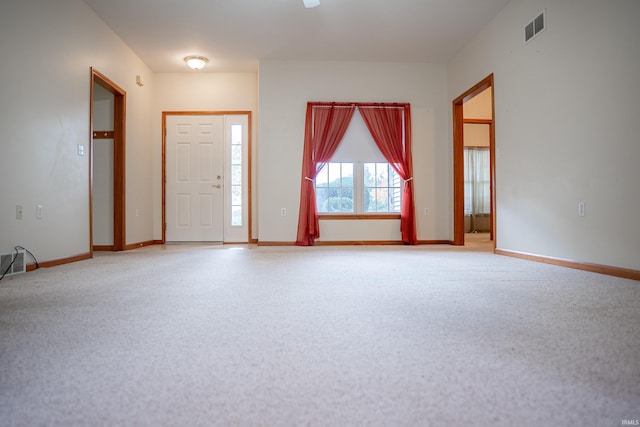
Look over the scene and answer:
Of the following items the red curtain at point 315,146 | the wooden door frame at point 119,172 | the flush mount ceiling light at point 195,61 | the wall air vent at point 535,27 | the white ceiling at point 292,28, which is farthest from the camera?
the red curtain at point 315,146

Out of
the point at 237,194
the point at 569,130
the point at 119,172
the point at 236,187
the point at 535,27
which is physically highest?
the point at 535,27

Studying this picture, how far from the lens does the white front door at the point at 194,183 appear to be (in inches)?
234

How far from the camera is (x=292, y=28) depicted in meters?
4.52

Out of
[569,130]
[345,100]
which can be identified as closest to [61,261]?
[345,100]

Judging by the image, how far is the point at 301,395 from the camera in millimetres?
910

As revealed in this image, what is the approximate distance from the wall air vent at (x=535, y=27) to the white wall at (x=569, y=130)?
0.06 metres

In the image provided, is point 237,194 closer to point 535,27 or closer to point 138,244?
point 138,244

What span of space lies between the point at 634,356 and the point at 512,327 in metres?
0.37

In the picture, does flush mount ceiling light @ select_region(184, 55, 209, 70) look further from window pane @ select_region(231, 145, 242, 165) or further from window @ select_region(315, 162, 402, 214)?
window @ select_region(315, 162, 402, 214)

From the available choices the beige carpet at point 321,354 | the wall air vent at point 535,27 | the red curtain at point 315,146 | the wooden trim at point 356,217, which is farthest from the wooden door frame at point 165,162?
the wall air vent at point 535,27

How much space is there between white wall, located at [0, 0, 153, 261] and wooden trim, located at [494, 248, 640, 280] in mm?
4563

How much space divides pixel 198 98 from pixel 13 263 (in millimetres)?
3864

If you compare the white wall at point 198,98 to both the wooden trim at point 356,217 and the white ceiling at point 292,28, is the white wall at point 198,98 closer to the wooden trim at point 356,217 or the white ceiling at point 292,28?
the white ceiling at point 292,28

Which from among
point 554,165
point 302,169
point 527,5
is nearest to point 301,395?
point 554,165
